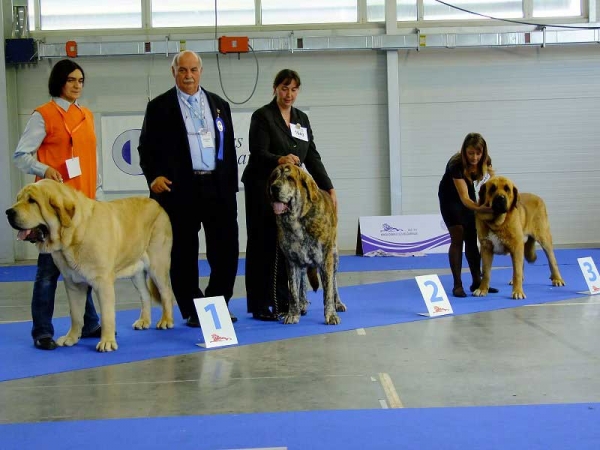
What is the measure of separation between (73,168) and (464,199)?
309 cm

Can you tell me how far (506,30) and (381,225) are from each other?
3635 mm

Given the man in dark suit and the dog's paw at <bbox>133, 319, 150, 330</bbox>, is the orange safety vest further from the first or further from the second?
the dog's paw at <bbox>133, 319, 150, 330</bbox>

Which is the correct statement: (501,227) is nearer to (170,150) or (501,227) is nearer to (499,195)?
(499,195)

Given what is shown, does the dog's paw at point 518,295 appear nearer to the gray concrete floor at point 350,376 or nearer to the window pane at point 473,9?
the gray concrete floor at point 350,376

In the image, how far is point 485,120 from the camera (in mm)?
11070

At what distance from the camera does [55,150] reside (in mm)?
4070

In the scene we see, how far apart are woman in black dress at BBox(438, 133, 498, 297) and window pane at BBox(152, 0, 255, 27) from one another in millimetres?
6161

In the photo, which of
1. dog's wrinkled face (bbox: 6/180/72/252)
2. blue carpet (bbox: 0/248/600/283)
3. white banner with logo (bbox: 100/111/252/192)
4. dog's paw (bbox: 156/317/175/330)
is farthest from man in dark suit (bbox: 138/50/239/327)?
white banner with logo (bbox: 100/111/252/192)

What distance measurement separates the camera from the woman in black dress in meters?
5.72

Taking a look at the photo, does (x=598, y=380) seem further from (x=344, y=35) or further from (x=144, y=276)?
(x=344, y=35)

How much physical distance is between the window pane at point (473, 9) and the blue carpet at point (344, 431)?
9187mm

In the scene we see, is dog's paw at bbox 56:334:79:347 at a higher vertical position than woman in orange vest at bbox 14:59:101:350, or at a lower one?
lower

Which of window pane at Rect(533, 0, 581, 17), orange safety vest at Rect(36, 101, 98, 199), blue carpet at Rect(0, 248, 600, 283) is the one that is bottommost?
blue carpet at Rect(0, 248, 600, 283)

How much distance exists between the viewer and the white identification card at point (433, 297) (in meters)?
5.00
